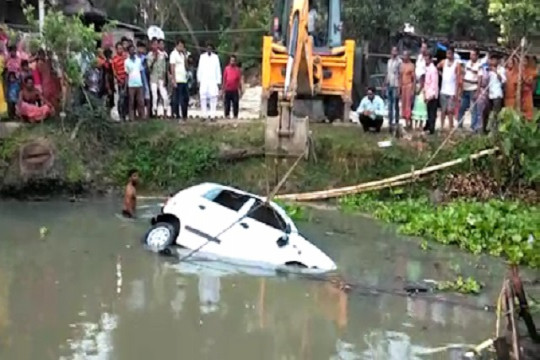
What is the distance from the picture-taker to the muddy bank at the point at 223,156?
22.7 m

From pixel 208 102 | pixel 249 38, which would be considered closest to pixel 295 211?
pixel 208 102

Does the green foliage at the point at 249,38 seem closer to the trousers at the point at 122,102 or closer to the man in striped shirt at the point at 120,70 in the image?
the trousers at the point at 122,102

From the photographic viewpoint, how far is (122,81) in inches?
908

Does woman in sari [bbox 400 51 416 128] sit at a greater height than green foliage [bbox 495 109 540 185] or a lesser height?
greater

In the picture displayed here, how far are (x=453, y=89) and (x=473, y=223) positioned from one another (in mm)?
5136

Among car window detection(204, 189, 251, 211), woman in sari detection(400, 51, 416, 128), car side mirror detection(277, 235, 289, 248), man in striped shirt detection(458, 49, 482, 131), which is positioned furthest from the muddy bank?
car side mirror detection(277, 235, 289, 248)

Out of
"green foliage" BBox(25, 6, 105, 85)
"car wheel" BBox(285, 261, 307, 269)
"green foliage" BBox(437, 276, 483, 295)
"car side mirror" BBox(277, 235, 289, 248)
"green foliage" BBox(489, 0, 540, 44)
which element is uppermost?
"green foliage" BBox(489, 0, 540, 44)

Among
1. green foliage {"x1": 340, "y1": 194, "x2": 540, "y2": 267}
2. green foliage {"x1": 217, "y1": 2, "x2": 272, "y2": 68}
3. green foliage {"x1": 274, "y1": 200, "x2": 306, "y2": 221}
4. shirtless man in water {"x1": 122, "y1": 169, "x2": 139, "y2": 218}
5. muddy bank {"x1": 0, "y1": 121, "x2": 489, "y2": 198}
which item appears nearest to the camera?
green foliage {"x1": 340, "y1": 194, "x2": 540, "y2": 267}

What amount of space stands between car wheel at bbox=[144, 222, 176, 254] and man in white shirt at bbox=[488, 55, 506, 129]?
9326 millimetres

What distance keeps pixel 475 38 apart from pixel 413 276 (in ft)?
84.3

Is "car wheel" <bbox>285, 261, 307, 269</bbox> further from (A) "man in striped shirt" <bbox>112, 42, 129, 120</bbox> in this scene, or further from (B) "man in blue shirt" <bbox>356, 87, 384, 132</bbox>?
(A) "man in striped shirt" <bbox>112, 42, 129, 120</bbox>

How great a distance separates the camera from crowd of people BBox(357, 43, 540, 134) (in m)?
23.0

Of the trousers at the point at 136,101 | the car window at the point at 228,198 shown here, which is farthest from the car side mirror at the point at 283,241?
the trousers at the point at 136,101

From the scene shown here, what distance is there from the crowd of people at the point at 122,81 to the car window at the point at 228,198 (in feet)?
22.8
